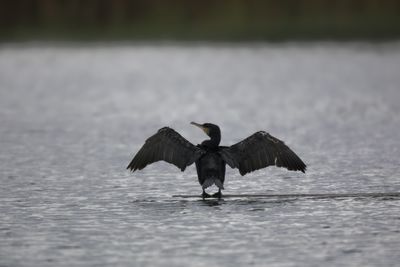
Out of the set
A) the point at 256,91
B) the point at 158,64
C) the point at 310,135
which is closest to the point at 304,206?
the point at 310,135

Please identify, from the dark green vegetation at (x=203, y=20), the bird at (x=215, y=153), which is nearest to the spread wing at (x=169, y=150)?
the bird at (x=215, y=153)

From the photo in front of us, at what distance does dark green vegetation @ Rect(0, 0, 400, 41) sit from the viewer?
9331 cm

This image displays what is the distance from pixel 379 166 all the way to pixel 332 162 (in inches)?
36.4

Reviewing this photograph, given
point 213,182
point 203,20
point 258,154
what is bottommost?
point 213,182

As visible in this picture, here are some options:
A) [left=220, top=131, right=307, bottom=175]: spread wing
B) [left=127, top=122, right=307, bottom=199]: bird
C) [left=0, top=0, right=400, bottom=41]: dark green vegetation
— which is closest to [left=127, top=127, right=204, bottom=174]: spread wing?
[left=127, top=122, right=307, bottom=199]: bird

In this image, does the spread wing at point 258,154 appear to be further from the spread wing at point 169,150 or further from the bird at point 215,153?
the spread wing at point 169,150

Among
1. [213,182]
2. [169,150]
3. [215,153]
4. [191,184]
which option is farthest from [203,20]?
[213,182]

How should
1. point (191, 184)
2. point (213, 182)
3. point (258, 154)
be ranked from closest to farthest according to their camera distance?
point (213, 182)
point (258, 154)
point (191, 184)

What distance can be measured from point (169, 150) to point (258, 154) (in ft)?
3.34

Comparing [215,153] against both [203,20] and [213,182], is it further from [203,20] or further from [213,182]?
[203,20]

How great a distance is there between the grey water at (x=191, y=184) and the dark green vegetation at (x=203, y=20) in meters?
51.7

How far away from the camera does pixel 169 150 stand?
14523mm

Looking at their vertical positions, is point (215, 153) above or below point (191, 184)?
above

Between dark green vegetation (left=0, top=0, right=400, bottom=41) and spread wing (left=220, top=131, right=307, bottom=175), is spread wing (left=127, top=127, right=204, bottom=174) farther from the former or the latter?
dark green vegetation (left=0, top=0, right=400, bottom=41)
